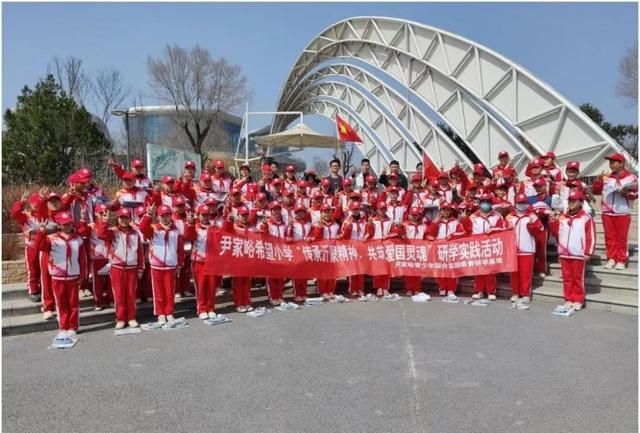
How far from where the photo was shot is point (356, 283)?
8594 millimetres

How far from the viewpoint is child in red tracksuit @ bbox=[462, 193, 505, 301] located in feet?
26.8

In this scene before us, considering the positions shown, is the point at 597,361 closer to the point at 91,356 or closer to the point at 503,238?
the point at 503,238

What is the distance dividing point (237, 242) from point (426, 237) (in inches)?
140

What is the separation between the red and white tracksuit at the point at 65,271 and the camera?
601 cm

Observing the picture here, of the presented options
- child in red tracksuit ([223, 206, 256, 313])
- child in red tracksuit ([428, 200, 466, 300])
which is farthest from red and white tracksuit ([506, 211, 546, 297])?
child in red tracksuit ([223, 206, 256, 313])

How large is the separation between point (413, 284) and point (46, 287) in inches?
239

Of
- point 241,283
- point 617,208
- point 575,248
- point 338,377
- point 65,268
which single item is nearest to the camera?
point 338,377

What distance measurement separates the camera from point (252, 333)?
20.4ft

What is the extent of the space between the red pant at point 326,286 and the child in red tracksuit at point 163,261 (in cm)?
276

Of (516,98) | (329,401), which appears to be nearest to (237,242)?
(329,401)

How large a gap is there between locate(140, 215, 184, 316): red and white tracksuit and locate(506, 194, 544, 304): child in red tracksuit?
Result: 18.5ft

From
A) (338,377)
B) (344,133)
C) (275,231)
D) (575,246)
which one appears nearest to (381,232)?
(275,231)

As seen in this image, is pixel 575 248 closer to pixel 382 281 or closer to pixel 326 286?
pixel 382 281

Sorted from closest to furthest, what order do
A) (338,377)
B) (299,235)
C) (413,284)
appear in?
(338,377), (299,235), (413,284)
